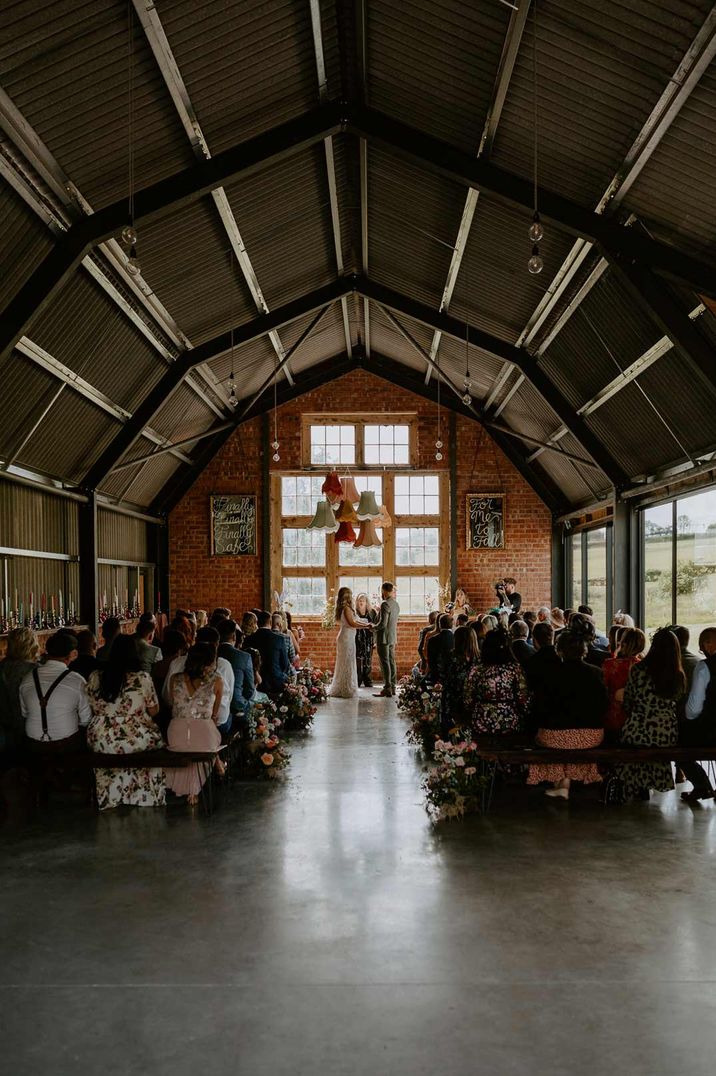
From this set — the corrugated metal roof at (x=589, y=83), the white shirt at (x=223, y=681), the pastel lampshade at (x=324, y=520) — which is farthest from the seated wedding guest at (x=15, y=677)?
the pastel lampshade at (x=324, y=520)

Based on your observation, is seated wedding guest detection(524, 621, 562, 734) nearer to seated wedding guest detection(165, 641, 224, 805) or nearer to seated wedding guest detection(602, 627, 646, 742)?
seated wedding guest detection(602, 627, 646, 742)

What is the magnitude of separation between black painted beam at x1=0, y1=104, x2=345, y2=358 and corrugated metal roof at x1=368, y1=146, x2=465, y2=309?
35.1 inches

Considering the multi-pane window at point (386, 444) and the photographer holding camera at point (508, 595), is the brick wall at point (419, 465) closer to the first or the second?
the multi-pane window at point (386, 444)

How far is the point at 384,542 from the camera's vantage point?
1603 cm

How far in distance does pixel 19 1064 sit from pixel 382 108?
732cm

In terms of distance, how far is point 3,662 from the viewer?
21.8 ft

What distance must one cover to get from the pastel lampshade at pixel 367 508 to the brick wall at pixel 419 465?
4.36m

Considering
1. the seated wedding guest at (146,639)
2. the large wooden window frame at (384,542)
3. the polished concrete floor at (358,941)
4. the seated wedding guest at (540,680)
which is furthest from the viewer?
the large wooden window frame at (384,542)

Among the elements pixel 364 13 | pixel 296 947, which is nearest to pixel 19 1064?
pixel 296 947

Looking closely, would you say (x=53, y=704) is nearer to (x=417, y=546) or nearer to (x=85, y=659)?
(x=85, y=659)

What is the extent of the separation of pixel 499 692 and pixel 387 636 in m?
6.64

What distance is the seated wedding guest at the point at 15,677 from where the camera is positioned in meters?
6.49

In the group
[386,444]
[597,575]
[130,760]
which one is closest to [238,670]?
[130,760]

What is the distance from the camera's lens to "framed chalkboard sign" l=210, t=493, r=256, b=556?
15.9 meters
